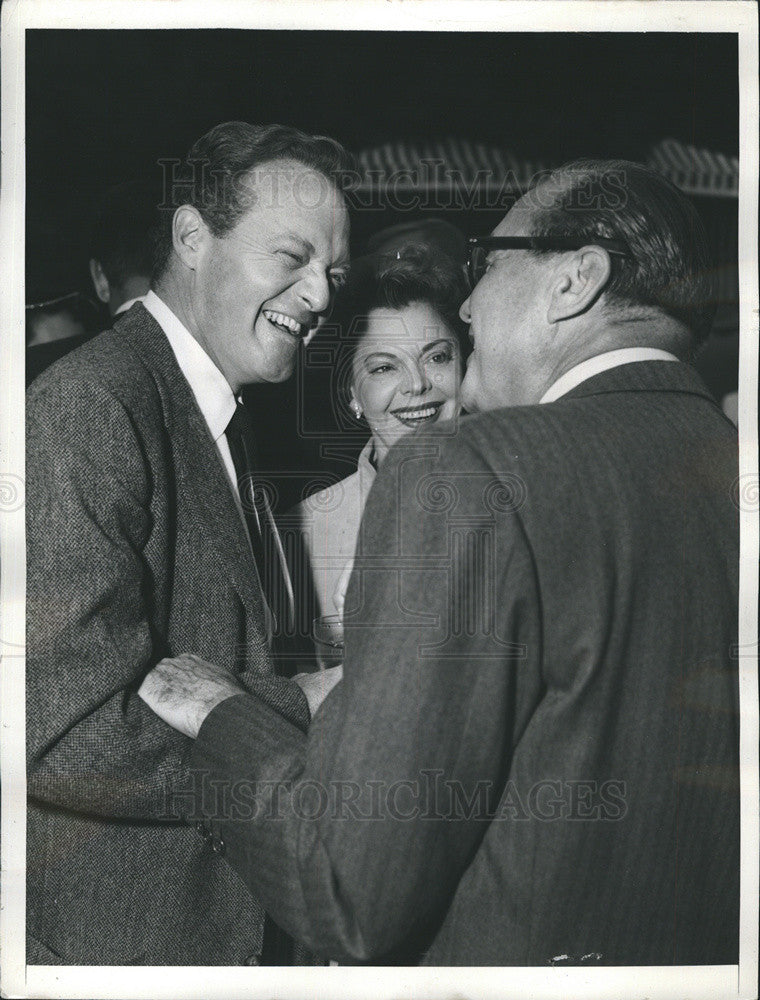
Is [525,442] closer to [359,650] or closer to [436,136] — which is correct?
[359,650]

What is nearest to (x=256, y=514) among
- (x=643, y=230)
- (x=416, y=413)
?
(x=416, y=413)

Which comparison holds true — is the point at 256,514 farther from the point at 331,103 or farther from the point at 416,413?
the point at 331,103

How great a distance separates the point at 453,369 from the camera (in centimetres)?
200

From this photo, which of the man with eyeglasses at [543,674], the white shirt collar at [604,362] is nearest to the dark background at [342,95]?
the man with eyeglasses at [543,674]

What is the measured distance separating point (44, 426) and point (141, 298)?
0.36 meters

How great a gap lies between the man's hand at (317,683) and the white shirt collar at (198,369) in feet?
1.75

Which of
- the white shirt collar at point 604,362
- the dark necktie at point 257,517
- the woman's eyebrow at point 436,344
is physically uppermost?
the woman's eyebrow at point 436,344

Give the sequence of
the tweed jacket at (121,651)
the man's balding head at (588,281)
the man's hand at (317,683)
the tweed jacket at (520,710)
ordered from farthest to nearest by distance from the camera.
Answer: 1. the man's hand at (317,683)
2. the tweed jacket at (121,651)
3. the man's balding head at (588,281)
4. the tweed jacket at (520,710)

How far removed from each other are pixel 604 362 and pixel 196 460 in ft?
2.78

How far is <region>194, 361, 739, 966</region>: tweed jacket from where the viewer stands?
1391 mm

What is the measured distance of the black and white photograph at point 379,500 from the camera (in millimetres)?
1424

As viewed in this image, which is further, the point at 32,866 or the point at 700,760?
the point at 32,866

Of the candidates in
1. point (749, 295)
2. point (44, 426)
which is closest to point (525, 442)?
point (749, 295)

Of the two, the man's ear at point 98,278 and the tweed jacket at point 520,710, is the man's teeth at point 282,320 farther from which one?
the tweed jacket at point 520,710
